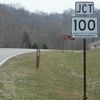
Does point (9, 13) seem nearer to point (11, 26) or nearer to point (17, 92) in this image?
point (11, 26)

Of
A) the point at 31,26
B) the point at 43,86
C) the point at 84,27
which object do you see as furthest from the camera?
the point at 31,26

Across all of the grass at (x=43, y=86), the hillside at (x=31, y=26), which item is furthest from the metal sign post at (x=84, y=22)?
the hillside at (x=31, y=26)

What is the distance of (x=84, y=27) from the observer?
39.3 ft

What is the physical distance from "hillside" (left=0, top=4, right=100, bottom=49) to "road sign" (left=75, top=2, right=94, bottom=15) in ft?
291

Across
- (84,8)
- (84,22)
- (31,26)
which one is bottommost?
(84,22)

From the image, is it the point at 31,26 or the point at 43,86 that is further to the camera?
the point at 31,26

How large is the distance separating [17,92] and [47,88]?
221cm

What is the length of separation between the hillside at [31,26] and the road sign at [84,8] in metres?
88.8

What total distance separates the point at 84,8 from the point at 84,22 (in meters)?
0.44

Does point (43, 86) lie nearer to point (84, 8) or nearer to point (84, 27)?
point (84, 27)

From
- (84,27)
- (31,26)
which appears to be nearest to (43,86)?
(84,27)

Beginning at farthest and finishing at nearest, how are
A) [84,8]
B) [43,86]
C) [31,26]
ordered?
[31,26]
[43,86]
[84,8]

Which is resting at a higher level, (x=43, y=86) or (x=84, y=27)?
(x=84, y=27)

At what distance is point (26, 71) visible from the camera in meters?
20.6
